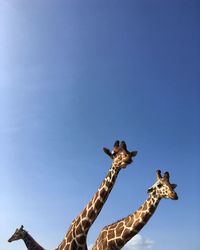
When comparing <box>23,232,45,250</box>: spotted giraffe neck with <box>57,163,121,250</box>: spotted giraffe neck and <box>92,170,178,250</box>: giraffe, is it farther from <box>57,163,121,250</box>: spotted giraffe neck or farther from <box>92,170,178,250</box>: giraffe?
<box>57,163,121,250</box>: spotted giraffe neck

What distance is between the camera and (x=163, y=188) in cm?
1720

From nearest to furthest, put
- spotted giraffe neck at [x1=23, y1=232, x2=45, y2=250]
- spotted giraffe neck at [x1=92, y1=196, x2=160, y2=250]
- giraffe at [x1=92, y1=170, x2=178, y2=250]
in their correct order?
giraffe at [x1=92, y1=170, x2=178, y2=250], spotted giraffe neck at [x1=92, y1=196, x2=160, y2=250], spotted giraffe neck at [x1=23, y1=232, x2=45, y2=250]

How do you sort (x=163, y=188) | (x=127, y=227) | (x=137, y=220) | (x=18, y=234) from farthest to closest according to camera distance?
1. (x=18, y=234)
2. (x=127, y=227)
3. (x=137, y=220)
4. (x=163, y=188)

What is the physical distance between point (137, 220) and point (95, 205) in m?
2.21

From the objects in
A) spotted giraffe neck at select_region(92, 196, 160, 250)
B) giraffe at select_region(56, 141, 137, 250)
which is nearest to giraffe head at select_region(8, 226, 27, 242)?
spotted giraffe neck at select_region(92, 196, 160, 250)

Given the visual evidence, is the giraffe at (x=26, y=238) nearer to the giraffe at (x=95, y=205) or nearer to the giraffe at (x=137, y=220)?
the giraffe at (x=137, y=220)

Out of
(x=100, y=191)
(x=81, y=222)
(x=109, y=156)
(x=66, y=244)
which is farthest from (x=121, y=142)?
(x=66, y=244)

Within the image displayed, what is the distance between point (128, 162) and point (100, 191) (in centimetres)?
165

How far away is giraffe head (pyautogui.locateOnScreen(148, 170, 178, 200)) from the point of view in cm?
1680

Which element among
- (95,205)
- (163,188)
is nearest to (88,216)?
(95,205)

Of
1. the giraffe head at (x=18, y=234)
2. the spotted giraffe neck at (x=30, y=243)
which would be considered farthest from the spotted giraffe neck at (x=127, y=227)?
the giraffe head at (x=18, y=234)

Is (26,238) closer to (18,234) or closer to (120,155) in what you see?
(18,234)

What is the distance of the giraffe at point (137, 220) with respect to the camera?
17.4m

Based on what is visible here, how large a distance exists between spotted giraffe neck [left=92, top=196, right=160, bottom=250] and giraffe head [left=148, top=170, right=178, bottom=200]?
0.27m
